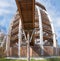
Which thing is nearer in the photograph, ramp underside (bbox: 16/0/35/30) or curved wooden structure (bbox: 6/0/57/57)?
ramp underside (bbox: 16/0/35/30)

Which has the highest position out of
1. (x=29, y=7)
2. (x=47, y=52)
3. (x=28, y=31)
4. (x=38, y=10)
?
(x=38, y=10)

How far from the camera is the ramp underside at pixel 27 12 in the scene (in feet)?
84.8

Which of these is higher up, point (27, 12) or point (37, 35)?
point (27, 12)

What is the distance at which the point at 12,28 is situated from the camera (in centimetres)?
6025

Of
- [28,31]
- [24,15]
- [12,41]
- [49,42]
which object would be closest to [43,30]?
[49,42]

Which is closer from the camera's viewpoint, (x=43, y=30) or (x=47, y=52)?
(x=47, y=52)

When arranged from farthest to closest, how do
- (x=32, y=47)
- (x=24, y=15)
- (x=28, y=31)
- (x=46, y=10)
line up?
(x=46, y=10) → (x=32, y=47) → (x=28, y=31) → (x=24, y=15)

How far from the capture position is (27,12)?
93.6 feet

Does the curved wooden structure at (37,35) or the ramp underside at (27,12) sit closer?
the ramp underside at (27,12)

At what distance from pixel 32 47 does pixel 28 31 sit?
13383mm

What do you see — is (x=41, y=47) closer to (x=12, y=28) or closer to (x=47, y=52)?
(x=47, y=52)

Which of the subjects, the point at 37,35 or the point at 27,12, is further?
the point at 37,35

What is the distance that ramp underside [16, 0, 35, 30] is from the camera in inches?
1018

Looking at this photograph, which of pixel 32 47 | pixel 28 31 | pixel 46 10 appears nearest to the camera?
pixel 28 31
